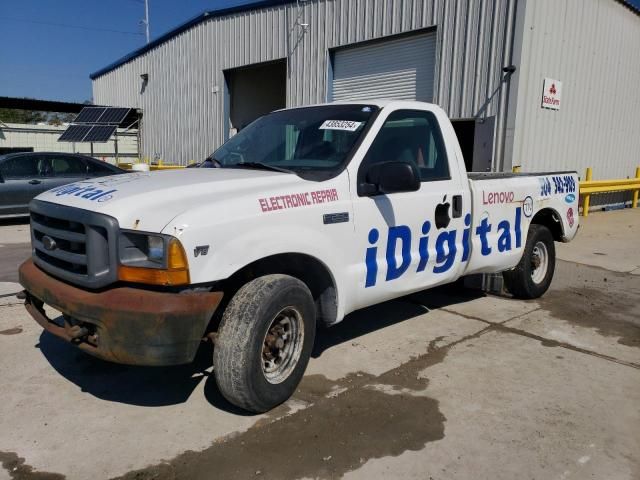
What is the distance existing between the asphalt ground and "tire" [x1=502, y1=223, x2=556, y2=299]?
624 millimetres

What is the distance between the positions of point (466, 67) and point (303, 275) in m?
8.97

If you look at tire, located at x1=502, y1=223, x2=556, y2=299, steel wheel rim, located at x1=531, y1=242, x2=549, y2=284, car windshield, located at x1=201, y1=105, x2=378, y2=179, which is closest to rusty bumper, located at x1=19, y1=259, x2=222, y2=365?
car windshield, located at x1=201, y1=105, x2=378, y2=179

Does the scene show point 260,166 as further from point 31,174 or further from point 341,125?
point 31,174

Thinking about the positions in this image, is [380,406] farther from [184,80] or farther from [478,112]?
[184,80]

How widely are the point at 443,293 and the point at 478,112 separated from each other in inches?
242

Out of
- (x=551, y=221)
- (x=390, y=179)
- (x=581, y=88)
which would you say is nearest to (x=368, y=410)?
(x=390, y=179)

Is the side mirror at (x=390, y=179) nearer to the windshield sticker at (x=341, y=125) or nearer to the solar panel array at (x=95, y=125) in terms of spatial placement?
the windshield sticker at (x=341, y=125)

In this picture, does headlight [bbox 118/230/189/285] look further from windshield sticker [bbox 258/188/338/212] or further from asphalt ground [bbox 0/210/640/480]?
asphalt ground [bbox 0/210/640/480]

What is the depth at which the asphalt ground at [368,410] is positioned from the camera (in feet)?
9.34

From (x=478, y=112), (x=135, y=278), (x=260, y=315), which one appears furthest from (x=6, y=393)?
(x=478, y=112)

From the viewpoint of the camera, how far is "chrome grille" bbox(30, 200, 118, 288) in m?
2.92

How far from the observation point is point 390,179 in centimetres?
362

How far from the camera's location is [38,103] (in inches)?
880

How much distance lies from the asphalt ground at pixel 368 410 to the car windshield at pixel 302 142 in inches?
59.5
